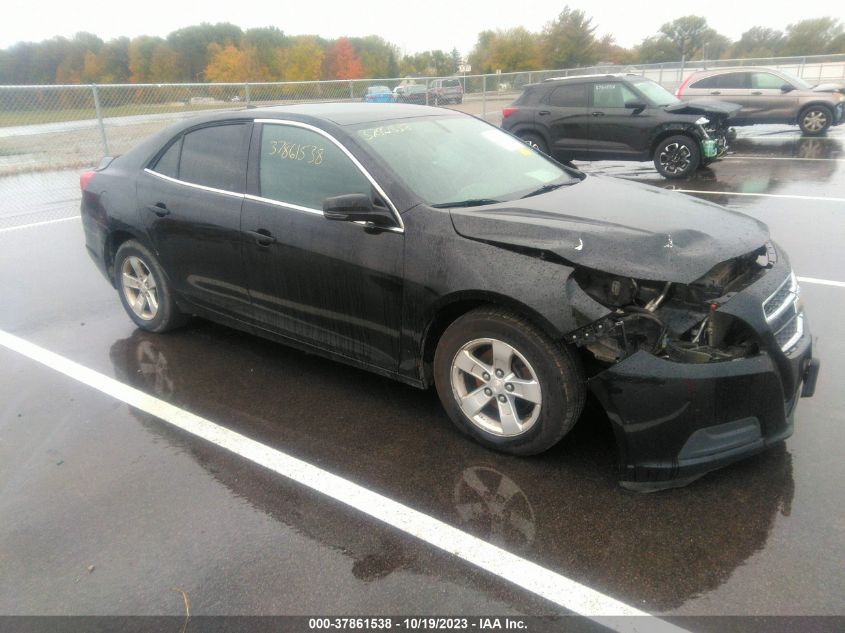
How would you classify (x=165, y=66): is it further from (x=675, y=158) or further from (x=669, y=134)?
(x=675, y=158)

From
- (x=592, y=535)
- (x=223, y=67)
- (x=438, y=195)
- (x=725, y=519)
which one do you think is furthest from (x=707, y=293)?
(x=223, y=67)

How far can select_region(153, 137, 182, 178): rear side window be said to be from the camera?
450 centimetres

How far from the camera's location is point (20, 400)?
13.3ft

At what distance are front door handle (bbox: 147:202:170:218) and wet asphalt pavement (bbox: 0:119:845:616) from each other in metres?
1.04

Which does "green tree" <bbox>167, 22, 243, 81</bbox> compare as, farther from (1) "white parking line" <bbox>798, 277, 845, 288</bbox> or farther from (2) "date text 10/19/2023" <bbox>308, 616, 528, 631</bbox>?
(2) "date text 10/19/2023" <bbox>308, 616, 528, 631</bbox>

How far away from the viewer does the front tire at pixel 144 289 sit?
4.73 metres

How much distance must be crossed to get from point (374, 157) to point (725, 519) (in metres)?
2.48

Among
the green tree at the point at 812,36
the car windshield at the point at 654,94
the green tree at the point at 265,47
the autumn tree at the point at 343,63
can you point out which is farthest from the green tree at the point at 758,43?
the car windshield at the point at 654,94

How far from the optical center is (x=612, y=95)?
11.3 metres

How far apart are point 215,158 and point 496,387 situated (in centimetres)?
250

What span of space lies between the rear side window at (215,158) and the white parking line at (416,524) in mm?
1463

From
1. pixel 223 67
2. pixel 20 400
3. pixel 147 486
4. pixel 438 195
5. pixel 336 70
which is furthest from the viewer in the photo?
pixel 336 70

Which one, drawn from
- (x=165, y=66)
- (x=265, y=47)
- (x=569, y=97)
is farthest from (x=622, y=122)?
(x=265, y=47)

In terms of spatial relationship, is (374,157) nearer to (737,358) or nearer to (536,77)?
(737,358)
